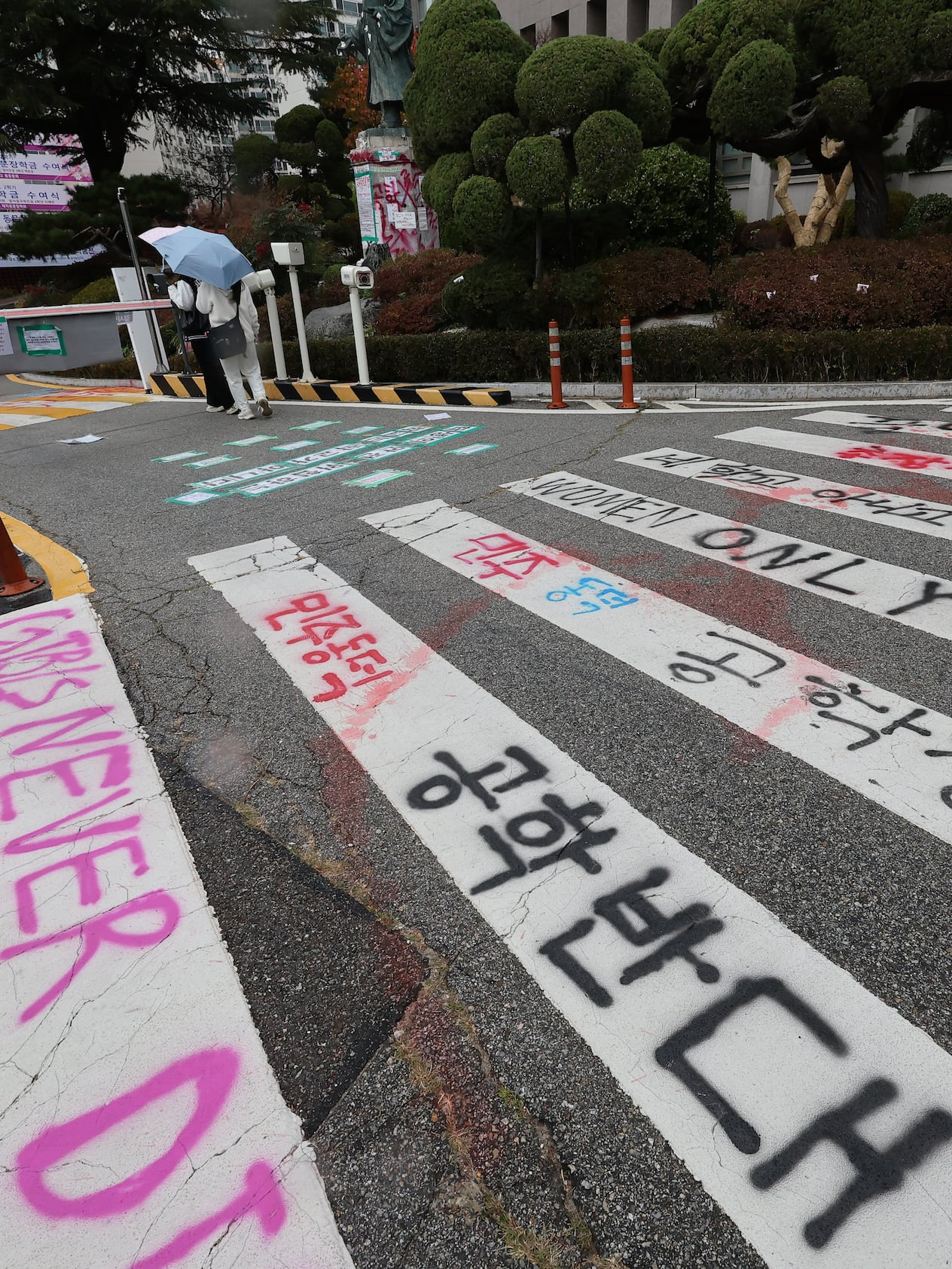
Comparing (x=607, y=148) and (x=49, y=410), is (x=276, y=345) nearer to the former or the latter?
(x=49, y=410)

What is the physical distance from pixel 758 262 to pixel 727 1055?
12.7 m

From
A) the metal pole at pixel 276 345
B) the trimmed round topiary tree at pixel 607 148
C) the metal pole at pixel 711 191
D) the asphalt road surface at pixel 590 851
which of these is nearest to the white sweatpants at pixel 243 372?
the metal pole at pixel 276 345

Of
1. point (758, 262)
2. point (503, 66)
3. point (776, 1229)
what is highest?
point (503, 66)

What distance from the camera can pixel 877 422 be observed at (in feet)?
27.4

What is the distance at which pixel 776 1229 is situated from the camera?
1.75 metres

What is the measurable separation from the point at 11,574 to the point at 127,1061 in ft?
14.0

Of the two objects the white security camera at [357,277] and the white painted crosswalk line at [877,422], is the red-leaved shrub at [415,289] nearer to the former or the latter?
the white security camera at [357,277]

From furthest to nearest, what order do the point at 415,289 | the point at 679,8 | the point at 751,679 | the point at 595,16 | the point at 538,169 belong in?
the point at 595,16 → the point at 679,8 → the point at 415,289 → the point at 538,169 → the point at 751,679

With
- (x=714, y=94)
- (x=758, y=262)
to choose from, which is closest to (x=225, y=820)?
(x=758, y=262)

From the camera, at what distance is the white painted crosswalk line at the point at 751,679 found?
123 inches

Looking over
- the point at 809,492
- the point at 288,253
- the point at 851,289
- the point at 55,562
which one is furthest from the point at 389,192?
the point at 809,492

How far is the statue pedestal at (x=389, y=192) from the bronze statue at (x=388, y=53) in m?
2.76

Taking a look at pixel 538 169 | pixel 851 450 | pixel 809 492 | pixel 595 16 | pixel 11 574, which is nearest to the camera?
pixel 11 574

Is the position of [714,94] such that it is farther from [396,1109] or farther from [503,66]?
[396,1109]
